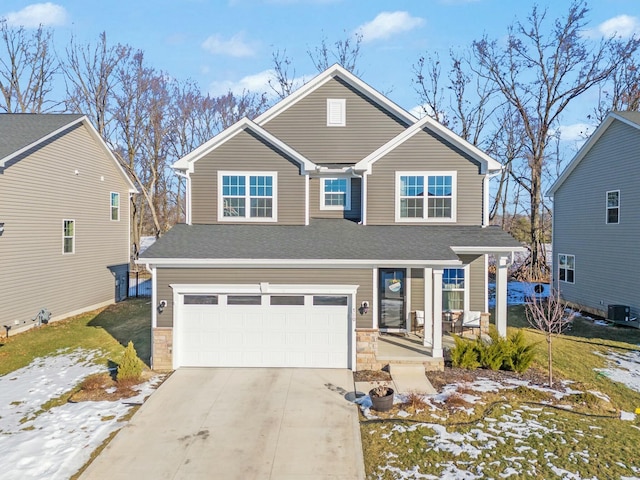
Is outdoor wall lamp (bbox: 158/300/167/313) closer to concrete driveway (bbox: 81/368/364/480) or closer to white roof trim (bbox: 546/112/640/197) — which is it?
concrete driveway (bbox: 81/368/364/480)

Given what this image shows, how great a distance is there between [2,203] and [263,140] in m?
9.51

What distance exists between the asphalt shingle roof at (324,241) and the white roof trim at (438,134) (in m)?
2.03

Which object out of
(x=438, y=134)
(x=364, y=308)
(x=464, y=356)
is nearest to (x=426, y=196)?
(x=438, y=134)

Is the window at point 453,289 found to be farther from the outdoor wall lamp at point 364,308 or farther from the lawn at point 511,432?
the outdoor wall lamp at point 364,308

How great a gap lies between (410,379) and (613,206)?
12813 millimetres

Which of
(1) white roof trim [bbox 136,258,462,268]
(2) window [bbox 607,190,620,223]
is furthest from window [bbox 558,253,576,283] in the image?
(1) white roof trim [bbox 136,258,462,268]

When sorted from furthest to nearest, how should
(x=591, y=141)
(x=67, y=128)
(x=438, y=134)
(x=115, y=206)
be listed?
(x=115, y=206)
(x=591, y=141)
(x=67, y=128)
(x=438, y=134)

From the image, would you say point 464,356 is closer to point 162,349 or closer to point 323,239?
point 323,239

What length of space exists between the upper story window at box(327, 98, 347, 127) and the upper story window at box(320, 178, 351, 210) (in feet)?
7.80

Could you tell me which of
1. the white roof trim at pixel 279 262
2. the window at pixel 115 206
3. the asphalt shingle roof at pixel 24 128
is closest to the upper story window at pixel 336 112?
the white roof trim at pixel 279 262

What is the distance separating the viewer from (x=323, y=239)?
11.6 m

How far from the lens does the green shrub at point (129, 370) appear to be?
9.73m

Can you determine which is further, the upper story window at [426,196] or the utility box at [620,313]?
the utility box at [620,313]

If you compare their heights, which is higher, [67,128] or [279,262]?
[67,128]
